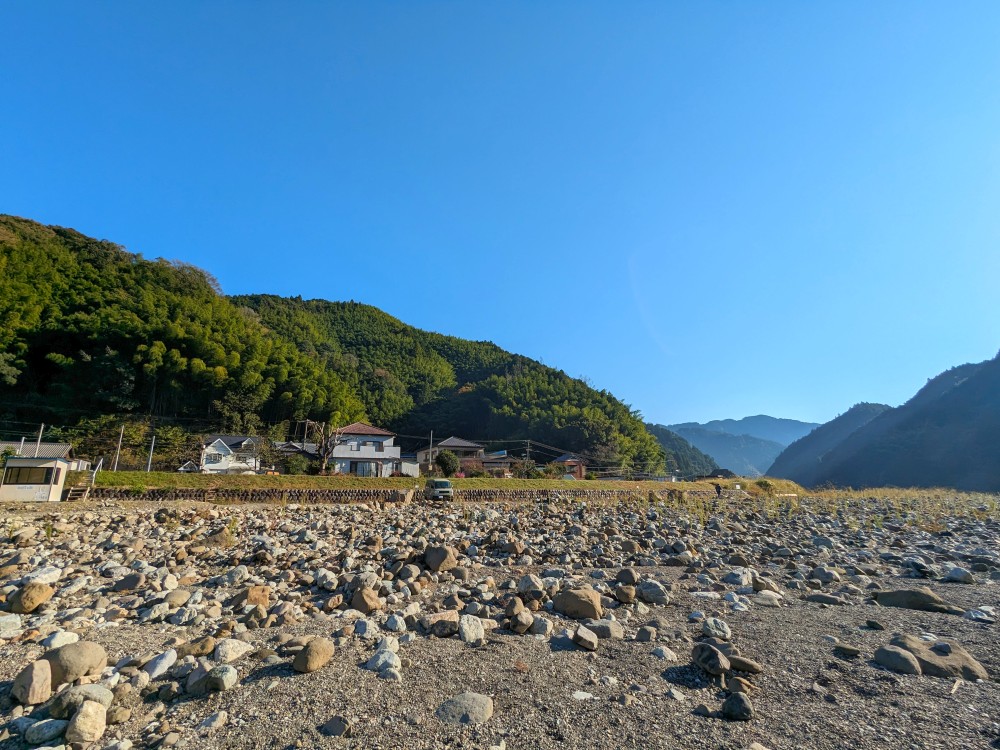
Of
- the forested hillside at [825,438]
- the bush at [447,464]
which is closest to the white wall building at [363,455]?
the bush at [447,464]

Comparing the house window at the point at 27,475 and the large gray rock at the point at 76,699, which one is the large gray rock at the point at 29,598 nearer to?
the large gray rock at the point at 76,699

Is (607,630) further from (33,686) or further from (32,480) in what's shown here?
(32,480)

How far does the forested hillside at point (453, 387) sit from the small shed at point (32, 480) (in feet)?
183

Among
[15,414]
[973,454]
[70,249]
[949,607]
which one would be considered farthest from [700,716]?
[973,454]

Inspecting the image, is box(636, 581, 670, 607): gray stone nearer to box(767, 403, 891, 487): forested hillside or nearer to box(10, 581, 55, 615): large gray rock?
box(10, 581, 55, 615): large gray rock

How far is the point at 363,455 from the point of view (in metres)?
44.6

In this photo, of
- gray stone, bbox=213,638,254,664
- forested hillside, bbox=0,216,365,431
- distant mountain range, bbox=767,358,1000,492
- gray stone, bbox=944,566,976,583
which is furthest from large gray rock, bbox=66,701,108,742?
distant mountain range, bbox=767,358,1000,492

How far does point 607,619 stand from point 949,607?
406 centimetres

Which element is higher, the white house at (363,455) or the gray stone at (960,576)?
the white house at (363,455)

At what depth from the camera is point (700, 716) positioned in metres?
2.63

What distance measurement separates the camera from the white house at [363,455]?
43.6 m

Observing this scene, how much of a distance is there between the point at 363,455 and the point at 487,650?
43.5 meters

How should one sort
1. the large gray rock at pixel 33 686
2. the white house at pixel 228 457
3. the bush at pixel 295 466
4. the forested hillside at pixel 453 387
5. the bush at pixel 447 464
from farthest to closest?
the forested hillside at pixel 453 387 < the bush at pixel 447 464 < the white house at pixel 228 457 < the bush at pixel 295 466 < the large gray rock at pixel 33 686

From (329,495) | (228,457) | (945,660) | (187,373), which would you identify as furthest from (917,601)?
(187,373)
